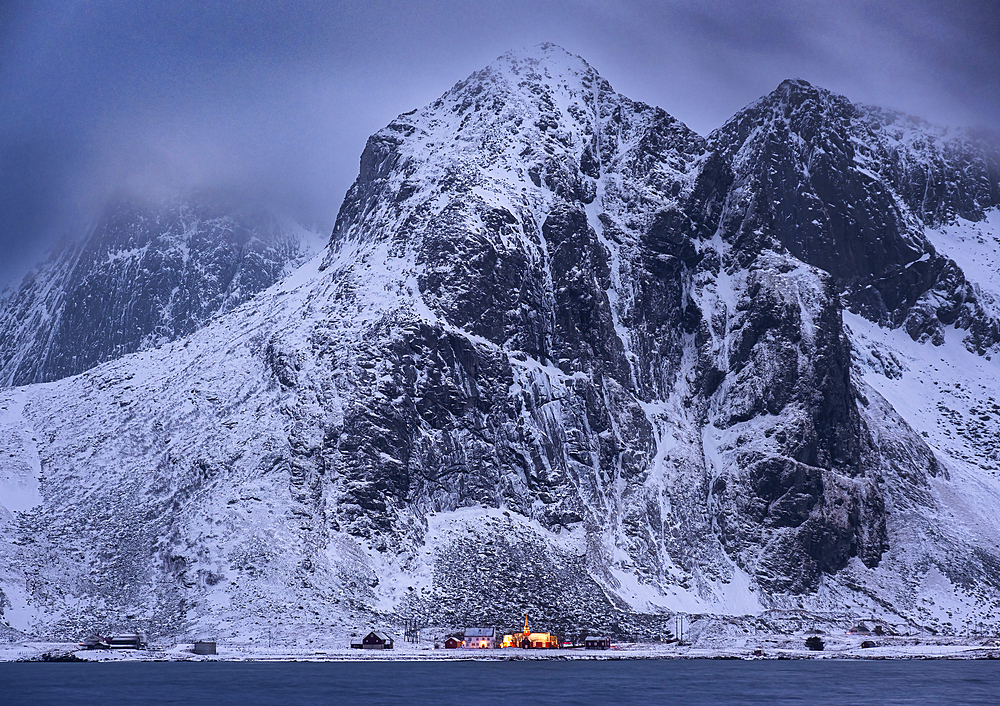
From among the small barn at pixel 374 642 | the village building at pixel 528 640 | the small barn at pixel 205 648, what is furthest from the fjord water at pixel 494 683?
the village building at pixel 528 640

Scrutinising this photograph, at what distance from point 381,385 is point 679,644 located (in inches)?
2242

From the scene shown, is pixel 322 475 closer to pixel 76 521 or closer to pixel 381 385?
pixel 381 385

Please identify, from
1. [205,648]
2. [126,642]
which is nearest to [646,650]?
[205,648]

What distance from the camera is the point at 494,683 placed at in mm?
129375

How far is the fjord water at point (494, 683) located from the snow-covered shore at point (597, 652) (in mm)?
1584

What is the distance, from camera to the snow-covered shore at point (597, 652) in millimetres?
154000

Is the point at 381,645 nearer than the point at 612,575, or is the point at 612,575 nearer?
the point at 381,645

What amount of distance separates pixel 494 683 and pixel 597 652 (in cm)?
4098

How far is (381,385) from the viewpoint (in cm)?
19212

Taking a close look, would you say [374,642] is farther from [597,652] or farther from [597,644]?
[597,644]

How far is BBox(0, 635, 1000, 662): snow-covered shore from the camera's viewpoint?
505 feet

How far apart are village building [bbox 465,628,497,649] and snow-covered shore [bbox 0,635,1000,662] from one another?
6.82 feet

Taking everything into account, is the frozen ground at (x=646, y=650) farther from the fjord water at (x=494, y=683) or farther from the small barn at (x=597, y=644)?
the fjord water at (x=494, y=683)

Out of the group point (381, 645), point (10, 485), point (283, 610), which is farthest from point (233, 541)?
point (10, 485)
